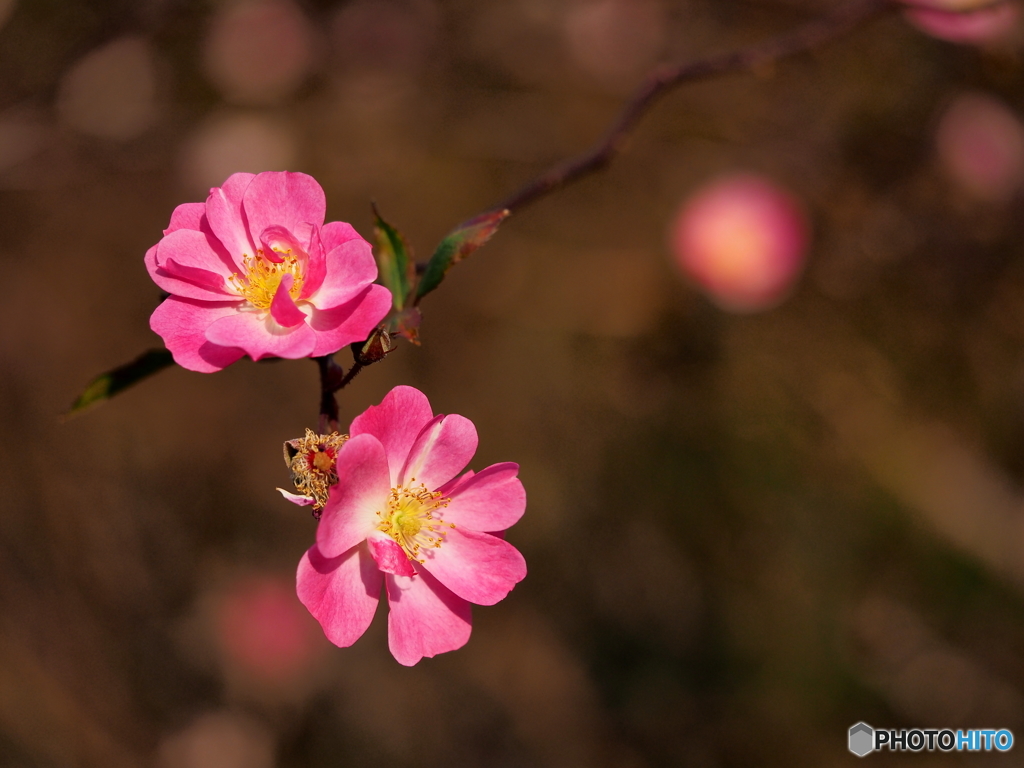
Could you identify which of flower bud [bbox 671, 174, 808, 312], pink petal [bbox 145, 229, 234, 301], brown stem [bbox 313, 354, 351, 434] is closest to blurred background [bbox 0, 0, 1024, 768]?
flower bud [bbox 671, 174, 808, 312]

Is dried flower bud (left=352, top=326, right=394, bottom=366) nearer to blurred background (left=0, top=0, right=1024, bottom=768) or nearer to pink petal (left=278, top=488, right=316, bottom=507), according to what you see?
pink petal (left=278, top=488, right=316, bottom=507)

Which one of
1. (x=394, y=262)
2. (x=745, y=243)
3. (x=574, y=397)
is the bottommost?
(x=574, y=397)

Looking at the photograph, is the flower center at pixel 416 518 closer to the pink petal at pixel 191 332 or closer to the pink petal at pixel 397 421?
the pink petal at pixel 397 421

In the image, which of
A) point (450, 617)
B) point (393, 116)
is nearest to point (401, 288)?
point (450, 617)

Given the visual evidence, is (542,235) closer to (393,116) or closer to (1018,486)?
(393,116)

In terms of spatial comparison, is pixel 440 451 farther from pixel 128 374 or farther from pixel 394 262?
pixel 128 374

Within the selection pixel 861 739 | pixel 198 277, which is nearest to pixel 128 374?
pixel 198 277

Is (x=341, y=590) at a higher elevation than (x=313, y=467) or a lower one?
lower

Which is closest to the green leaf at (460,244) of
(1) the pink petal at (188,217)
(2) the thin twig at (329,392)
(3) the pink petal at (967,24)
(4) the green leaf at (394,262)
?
(4) the green leaf at (394,262)
